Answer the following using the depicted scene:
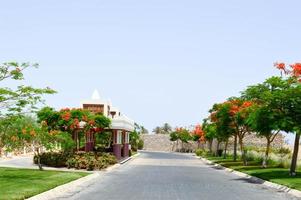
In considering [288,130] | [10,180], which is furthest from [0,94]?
[288,130]

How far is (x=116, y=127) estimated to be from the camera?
50031 mm

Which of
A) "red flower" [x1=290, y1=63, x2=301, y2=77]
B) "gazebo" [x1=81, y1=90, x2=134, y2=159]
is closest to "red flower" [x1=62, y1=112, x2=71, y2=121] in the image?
"gazebo" [x1=81, y1=90, x2=134, y2=159]

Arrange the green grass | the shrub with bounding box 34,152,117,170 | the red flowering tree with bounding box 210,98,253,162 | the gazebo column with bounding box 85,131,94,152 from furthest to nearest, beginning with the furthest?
1. the gazebo column with bounding box 85,131,94,152
2. the red flowering tree with bounding box 210,98,253,162
3. the shrub with bounding box 34,152,117,170
4. the green grass

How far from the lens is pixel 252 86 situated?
1479 inches

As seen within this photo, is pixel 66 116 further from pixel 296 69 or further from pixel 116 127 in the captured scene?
pixel 296 69

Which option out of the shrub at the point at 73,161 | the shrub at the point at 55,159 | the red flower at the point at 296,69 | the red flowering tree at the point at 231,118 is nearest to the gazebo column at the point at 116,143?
the red flowering tree at the point at 231,118

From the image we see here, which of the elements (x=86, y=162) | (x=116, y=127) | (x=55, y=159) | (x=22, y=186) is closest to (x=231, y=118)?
(x=116, y=127)

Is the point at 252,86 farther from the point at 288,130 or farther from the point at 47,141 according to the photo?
the point at 47,141

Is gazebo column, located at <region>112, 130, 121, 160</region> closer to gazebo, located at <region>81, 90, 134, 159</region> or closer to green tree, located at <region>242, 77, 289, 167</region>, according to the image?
gazebo, located at <region>81, 90, 134, 159</region>

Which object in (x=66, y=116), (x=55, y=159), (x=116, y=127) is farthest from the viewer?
(x=116, y=127)

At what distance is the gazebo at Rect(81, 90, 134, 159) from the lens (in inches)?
1991

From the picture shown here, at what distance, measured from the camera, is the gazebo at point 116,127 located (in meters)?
50.6

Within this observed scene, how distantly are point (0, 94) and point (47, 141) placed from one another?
29.7 ft

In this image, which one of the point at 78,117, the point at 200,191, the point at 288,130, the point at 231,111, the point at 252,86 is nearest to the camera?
the point at 200,191
